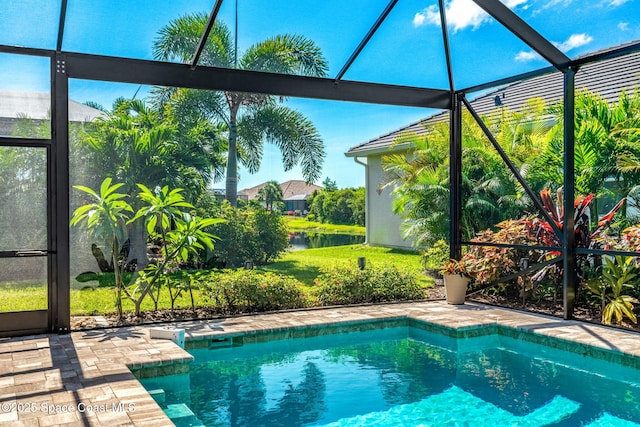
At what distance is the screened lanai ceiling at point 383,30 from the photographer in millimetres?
6582

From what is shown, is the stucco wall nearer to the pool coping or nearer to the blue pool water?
the pool coping

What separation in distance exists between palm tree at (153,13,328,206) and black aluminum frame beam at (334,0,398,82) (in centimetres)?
47

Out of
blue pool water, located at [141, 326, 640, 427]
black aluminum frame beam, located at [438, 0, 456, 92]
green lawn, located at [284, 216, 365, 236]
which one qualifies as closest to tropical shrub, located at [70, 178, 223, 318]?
blue pool water, located at [141, 326, 640, 427]

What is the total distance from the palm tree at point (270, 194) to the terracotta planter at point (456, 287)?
14.3 feet

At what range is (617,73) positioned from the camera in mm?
9539

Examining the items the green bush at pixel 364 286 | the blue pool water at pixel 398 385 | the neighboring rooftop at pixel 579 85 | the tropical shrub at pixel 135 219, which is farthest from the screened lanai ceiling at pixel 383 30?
the blue pool water at pixel 398 385

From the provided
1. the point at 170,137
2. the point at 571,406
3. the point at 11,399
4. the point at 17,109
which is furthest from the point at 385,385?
the point at 170,137

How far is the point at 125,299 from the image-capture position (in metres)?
8.38

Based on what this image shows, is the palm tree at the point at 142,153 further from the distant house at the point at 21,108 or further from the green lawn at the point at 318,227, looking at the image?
the green lawn at the point at 318,227

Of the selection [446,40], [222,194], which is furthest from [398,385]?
[222,194]

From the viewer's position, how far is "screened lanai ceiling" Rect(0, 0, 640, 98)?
21.6 ft

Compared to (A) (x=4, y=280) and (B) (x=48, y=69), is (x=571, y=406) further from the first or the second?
(B) (x=48, y=69)

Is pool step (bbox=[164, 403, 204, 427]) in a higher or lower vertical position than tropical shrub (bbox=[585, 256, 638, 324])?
lower

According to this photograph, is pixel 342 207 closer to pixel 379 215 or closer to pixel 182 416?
pixel 379 215
